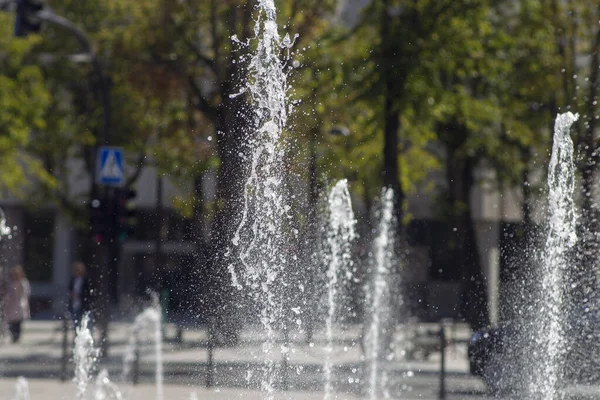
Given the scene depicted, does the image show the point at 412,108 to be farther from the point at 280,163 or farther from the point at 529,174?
the point at 529,174

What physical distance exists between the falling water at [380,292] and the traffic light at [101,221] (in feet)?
14.0

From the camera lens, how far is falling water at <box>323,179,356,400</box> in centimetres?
1622

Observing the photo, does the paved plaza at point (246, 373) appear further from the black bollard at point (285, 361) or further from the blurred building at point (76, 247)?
the blurred building at point (76, 247)

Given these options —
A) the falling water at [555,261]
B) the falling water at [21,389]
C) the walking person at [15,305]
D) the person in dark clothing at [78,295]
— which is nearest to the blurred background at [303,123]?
the person in dark clothing at [78,295]

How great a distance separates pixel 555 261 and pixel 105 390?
5805 millimetres

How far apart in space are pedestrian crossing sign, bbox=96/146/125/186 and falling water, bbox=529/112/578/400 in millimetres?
8527

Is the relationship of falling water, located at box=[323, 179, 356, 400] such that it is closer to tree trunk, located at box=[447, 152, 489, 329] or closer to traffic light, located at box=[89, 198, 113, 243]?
traffic light, located at box=[89, 198, 113, 243]

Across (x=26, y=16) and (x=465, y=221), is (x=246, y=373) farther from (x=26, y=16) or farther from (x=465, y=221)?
(x=465, y=221)

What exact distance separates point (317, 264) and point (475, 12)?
4.91 meters

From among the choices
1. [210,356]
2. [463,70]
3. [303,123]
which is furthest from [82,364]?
[463,70]

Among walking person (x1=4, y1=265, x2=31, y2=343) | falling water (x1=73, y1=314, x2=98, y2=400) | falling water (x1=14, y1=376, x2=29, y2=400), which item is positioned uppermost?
walking person (x1=4, y1=265, x2=31, y2=343)

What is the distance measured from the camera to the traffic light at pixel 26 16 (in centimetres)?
1591

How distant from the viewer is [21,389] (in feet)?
47.3

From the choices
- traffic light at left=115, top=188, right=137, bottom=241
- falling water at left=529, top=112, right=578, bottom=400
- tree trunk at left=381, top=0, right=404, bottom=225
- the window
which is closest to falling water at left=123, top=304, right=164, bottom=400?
traffic light at left=115, top=188, right=137, bottom=241
